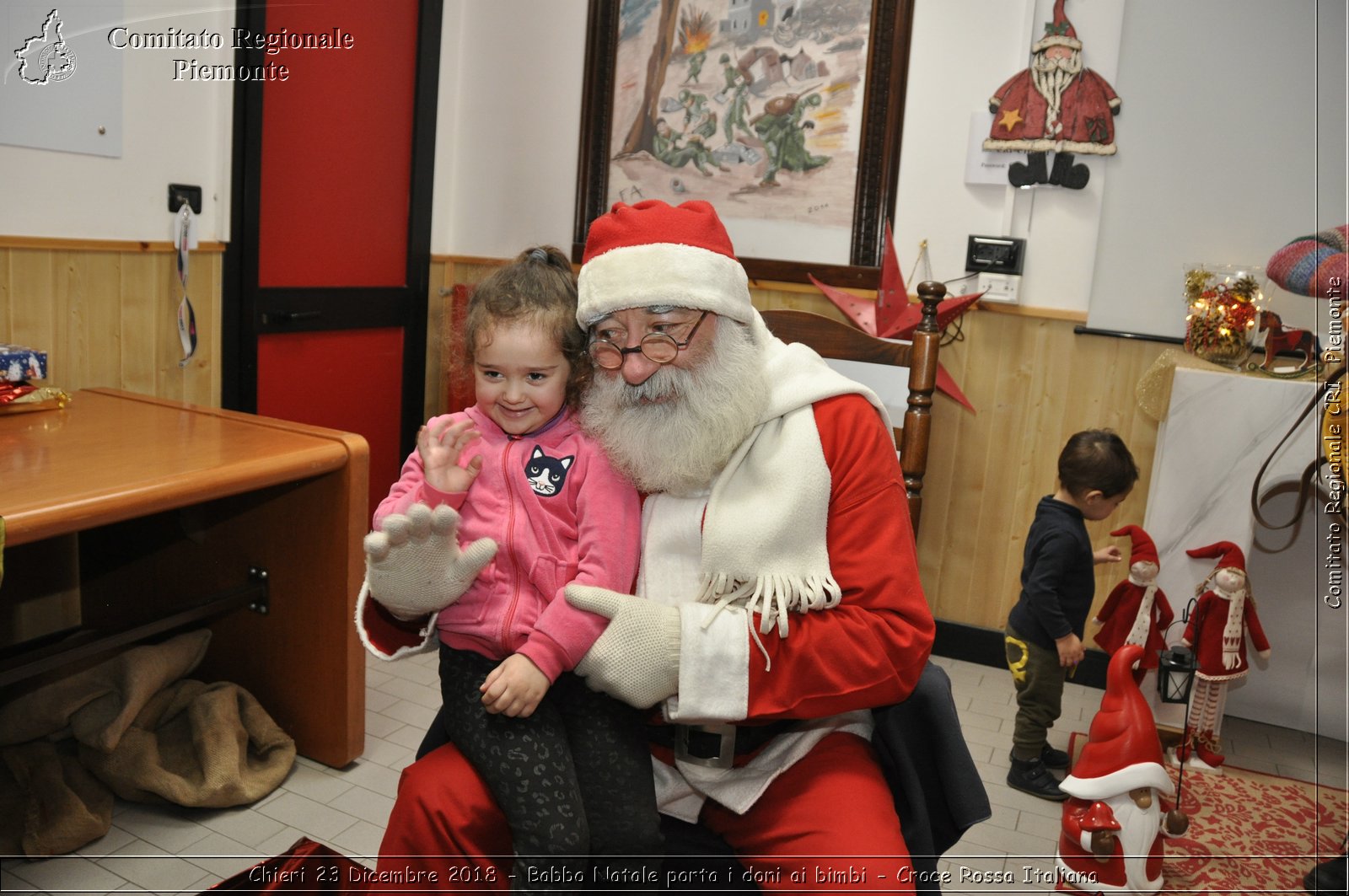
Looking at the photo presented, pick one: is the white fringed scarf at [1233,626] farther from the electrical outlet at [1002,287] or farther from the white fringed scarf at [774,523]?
A: the white fringed scarf at [774,523]

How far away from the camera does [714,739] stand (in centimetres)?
127

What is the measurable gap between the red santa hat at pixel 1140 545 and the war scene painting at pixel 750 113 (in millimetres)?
1213

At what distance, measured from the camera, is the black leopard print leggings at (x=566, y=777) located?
1.16m

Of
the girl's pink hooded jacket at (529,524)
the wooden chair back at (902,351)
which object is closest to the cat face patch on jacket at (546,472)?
the girl's pink hooded jacket at (529,524)

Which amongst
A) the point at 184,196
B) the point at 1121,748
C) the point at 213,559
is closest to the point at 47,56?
the point at 184,196

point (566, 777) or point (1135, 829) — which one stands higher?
point (566, 777)

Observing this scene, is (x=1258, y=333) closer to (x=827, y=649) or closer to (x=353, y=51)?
(x=827, y=649)

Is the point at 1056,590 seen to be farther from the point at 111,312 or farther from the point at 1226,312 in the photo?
the point at 111,312

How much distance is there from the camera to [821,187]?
3139mm

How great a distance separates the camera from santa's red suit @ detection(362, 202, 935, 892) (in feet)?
3.91

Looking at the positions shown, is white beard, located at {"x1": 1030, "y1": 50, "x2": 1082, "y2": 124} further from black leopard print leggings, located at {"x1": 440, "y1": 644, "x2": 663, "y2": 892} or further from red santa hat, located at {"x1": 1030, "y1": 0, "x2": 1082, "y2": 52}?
black leopard print leggings, located at {"x1": 440, "y1": 644, "x2": 663, "y2": 892}

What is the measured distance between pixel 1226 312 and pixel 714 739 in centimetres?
199

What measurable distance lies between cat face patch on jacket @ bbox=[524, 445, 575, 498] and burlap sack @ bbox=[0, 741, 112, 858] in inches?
50.5

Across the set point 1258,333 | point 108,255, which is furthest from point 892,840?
point 108,255
